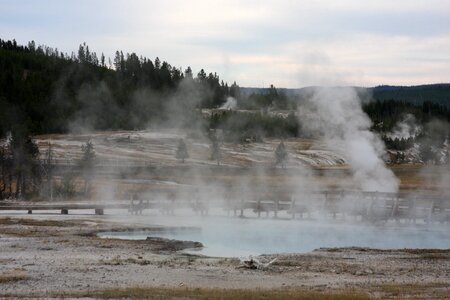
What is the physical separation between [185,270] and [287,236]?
1346 cm

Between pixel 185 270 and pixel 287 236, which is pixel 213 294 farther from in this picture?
pixel 287 236

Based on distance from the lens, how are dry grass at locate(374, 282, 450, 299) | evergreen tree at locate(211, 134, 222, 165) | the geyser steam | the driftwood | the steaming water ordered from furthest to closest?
evergreen tree at locate(211, 134, 222, 165) < the geyser steam < the steaming water < the driftwood < dry grass at locate(374, 282, 450, 299)

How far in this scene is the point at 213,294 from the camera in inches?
750

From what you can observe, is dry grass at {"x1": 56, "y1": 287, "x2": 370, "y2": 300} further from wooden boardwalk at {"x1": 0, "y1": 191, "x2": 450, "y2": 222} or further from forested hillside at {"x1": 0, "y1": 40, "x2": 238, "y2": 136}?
forested hillside at {"x1": 0, "y1": 40, "x2": 238, "y2": 136}

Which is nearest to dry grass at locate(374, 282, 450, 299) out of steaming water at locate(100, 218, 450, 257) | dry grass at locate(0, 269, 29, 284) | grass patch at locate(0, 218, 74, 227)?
steaming water at locate(100, 218, 450, 257)

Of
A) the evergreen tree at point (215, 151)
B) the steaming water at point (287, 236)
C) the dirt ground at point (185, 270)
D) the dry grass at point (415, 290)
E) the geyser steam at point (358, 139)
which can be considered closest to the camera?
the dry grass at point (415, 290)

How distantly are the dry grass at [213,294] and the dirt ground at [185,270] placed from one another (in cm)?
5

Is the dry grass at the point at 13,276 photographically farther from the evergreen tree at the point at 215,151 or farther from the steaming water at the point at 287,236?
the evergreen tree at the point at 215,151

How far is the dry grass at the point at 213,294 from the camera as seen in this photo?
18766 mm

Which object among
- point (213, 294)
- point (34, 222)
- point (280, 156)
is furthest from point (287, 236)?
point (280, 156)

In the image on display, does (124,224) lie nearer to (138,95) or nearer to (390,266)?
(390,266)

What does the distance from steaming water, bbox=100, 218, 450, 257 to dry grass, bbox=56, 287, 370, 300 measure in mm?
9326

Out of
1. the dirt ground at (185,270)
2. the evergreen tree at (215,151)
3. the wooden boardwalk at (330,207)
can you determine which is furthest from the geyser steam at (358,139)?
the dirt ground at (185,270)

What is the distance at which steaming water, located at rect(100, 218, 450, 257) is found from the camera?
32294 millimetres
